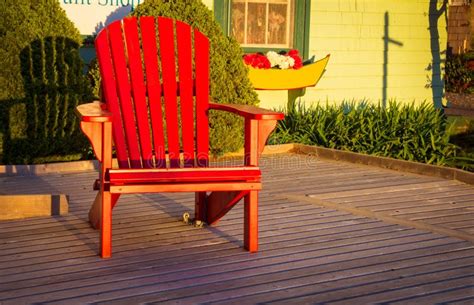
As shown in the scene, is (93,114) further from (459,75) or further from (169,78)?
(459,75)

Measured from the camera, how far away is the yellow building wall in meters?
9.26

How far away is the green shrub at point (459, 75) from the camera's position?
18078 mm

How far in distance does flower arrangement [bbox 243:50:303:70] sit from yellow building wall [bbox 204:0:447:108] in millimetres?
443

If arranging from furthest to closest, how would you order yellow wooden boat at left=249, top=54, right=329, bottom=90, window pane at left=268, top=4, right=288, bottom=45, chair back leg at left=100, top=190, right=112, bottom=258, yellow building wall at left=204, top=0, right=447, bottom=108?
yellow building wall at left=204, top=0, right=447, bottom=108 → window pane at left=268, top=4, right=288, bottom=45 → yellow wooden boat at left=249, top=54, right=329, bottom=90 → chair back leg at left=100, top=190, right=112, bottom=258

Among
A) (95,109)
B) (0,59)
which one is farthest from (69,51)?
(95,109)

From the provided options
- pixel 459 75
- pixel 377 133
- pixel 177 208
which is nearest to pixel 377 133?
pixel 377 133

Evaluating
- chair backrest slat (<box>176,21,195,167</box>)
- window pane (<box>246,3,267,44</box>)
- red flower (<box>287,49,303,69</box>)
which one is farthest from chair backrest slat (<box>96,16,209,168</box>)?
window pane (<box>246,3,267,44</box>)

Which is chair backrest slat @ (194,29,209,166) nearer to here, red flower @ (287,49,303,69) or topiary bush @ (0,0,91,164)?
topiary bush @ (0,0,91,164)

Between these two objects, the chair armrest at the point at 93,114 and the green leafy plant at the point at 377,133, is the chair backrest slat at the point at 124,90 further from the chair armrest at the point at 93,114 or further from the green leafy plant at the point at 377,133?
the green leafy plant at the point at 377,133

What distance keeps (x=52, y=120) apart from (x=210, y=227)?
235 centimetres

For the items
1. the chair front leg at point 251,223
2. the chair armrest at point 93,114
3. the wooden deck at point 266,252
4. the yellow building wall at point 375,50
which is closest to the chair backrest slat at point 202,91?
the wooden deck at point 266,252

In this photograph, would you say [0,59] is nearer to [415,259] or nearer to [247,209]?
[247,209]

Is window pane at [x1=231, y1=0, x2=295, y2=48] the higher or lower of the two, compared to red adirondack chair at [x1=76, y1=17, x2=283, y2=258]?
higher

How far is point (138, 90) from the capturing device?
15.2ft
